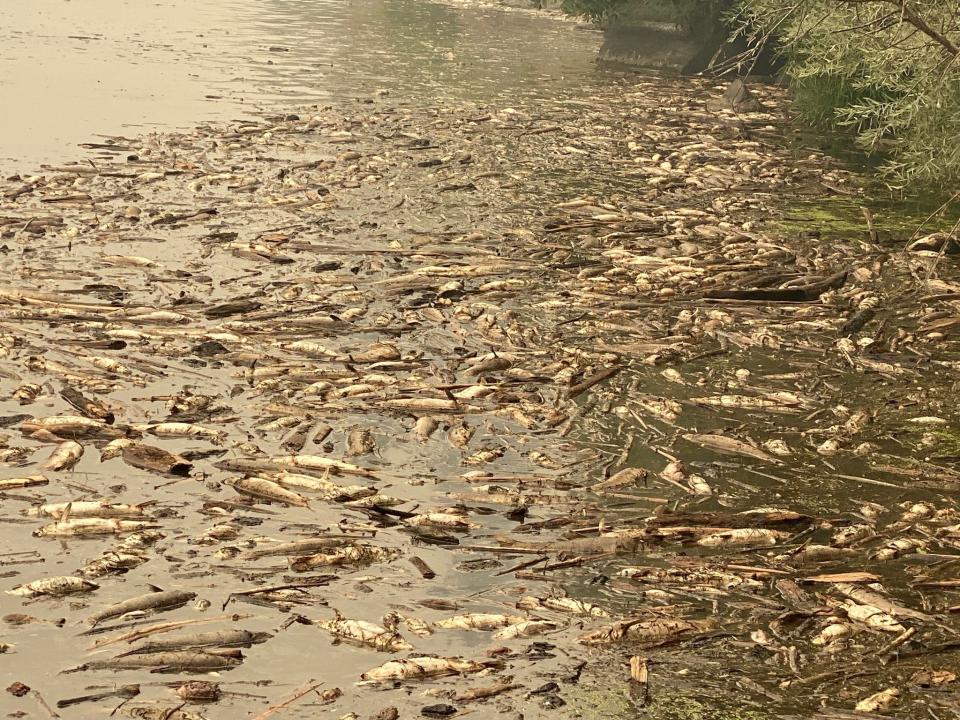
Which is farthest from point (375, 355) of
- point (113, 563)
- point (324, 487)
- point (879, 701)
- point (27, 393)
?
point (879, 701)

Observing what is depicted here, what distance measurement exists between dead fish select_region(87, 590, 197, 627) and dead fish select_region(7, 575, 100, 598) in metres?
0.36

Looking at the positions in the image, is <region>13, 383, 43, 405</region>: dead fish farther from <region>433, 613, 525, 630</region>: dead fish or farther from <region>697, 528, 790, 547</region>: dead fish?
<region>697, 528, 790, 547</region>: dead fish

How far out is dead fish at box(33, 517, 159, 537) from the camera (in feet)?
31.2

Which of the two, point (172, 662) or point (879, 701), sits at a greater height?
point (879, 701)

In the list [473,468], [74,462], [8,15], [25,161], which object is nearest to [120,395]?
[74,462]

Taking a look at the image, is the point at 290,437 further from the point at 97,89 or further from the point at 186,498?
the point at 97,89

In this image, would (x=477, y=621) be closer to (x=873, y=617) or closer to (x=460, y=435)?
(x=873, y=617)

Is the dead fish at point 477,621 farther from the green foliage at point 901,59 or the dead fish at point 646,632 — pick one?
the green foliage at point 901,59

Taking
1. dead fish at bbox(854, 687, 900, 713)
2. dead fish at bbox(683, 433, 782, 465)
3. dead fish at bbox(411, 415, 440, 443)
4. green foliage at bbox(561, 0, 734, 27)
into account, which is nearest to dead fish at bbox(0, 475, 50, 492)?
dead fish at bbox(411, 415, 440, 443)

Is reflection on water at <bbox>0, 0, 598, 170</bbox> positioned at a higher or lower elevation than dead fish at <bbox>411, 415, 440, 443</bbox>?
higher

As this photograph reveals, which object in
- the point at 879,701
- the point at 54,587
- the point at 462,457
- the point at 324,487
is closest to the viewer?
the point at 879,701

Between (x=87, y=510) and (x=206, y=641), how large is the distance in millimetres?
2205

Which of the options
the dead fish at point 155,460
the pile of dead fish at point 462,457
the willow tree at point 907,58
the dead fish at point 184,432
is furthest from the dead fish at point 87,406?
the willow tree at point 907,58

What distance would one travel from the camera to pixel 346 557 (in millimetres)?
9422
